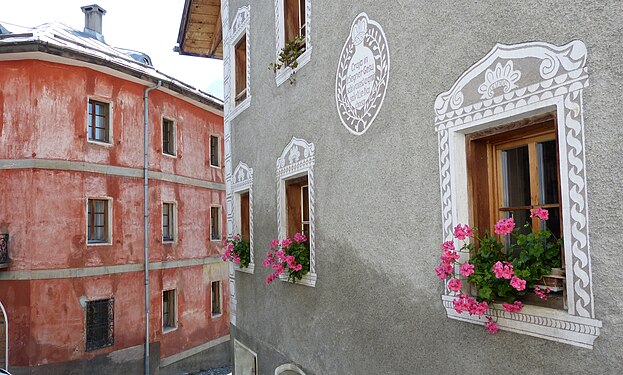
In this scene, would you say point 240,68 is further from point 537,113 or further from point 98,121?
point 537,113

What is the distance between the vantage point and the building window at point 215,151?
19.4 m

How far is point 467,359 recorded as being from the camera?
403cm

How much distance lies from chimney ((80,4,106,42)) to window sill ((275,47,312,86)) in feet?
47.3

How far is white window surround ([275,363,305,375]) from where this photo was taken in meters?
7.01

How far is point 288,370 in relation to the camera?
742 cm

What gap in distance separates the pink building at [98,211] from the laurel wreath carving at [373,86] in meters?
9.78

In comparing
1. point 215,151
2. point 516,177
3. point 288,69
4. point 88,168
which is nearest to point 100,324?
point 88,168

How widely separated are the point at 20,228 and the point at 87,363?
3.79 metres

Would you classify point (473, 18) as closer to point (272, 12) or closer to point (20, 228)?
point (272, 12)

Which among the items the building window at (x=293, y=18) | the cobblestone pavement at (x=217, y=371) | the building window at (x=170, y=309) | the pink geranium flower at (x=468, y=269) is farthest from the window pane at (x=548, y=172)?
the cobblestone pavement at (x=217, y=371)

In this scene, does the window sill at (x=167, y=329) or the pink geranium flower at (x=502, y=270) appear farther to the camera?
the window sill at (x=167, y=329)

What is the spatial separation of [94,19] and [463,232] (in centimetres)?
1972

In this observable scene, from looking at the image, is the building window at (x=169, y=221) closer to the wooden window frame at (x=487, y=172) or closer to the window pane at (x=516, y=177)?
the wooden window frame at (x=487, y=172)

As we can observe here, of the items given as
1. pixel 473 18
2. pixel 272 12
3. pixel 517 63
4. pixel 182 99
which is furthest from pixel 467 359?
pixel 182 99
